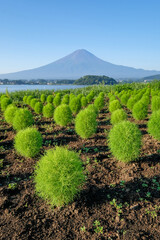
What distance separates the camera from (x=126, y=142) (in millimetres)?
5391

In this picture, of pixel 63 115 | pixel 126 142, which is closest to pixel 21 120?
pixel 63 115

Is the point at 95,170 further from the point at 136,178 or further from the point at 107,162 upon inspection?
the point at 136,178

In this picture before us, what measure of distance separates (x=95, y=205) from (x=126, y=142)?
2047 mm

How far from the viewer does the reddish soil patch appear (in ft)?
11.1

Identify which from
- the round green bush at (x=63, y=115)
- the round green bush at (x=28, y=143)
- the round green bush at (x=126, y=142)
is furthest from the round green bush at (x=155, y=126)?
the round green bush at (x=28, y=143)

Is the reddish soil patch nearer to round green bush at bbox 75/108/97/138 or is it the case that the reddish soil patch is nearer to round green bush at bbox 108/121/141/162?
round green bush at bbox 108/121/141/162

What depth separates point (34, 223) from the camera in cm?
364

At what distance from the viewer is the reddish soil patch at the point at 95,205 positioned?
11.1 feet

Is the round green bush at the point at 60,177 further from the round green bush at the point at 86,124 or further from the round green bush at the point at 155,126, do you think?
the round green bush at the point at 155,126

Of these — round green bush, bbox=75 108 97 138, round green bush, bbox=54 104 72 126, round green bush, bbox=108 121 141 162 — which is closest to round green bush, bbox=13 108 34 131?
round green bush, bbox=54 104 72 126

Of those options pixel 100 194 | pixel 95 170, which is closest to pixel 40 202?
pixel 100 194

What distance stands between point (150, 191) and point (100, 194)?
3.73 ft

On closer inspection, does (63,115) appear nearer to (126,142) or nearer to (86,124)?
(86,124)

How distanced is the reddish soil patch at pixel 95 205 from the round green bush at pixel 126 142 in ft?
1.08
